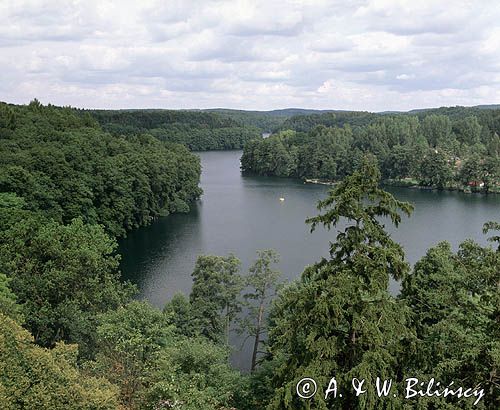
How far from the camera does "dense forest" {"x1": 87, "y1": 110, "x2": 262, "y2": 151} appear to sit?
124250 mm

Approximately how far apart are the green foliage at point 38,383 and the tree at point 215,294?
30.1 feet

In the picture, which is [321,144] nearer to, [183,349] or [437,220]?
[437,220]

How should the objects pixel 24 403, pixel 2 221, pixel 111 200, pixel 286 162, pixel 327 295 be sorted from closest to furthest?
pixel 327 295 → pixel 24 403 → pixel 2 221 → pixel 111 200 → pixel 286 162

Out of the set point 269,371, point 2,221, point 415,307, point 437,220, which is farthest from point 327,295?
point 437,220

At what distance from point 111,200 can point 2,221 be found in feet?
60.0

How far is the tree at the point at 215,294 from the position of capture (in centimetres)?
2016

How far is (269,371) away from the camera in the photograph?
13086 millimetres

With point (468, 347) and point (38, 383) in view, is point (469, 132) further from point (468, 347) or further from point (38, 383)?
point (38, 383)

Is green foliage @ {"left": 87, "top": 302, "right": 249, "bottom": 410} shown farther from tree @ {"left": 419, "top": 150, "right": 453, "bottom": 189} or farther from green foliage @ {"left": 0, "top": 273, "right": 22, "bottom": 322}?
tree @ {"left": 419, "top": 150, "right": 453, "bottom": 189}

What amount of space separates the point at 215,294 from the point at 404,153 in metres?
60.5

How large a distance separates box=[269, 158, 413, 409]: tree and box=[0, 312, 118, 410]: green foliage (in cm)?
392

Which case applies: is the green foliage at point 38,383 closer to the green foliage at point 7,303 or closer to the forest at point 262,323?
the forest at point 262,323

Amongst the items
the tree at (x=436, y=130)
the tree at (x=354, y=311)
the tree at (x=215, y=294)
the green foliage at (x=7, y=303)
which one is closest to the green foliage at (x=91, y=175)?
the green foliage at (x=7, y=303)

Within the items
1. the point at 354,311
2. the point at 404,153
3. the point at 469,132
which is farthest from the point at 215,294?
the point at 469,132
